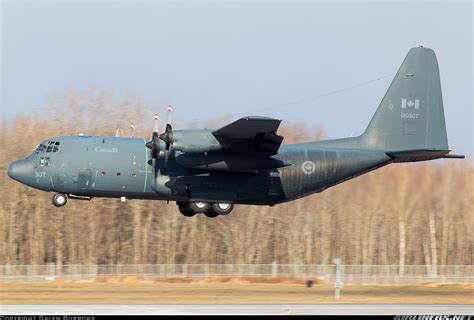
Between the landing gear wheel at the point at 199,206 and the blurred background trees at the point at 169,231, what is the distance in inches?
555

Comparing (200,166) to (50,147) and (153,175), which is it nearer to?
(153,175)

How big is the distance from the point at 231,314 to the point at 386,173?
16.9m

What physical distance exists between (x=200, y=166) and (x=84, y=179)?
3.79 m

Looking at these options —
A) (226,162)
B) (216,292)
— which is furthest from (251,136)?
(216,292)

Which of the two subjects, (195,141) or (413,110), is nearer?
(195,141)

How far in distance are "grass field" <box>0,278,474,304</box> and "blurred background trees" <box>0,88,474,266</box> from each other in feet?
20.3

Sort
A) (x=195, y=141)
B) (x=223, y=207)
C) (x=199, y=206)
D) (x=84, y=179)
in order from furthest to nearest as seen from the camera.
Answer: (x=223, y=207) → (x=199, y=206) → (x=84, y=179) → (x=195, y=141)

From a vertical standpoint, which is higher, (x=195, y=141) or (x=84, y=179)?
(x=195, y=141)

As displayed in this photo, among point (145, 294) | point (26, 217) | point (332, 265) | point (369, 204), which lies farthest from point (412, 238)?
point (26, 217)

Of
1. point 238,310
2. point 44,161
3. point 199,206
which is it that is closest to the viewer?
point 238,310

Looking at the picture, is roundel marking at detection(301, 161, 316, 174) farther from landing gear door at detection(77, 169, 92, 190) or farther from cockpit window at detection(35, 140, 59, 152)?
cockpit window at detection(35, 140, 59, 152)

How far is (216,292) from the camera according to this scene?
1331 inches

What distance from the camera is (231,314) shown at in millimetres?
22641

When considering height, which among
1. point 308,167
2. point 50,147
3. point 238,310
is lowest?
point 238,310
